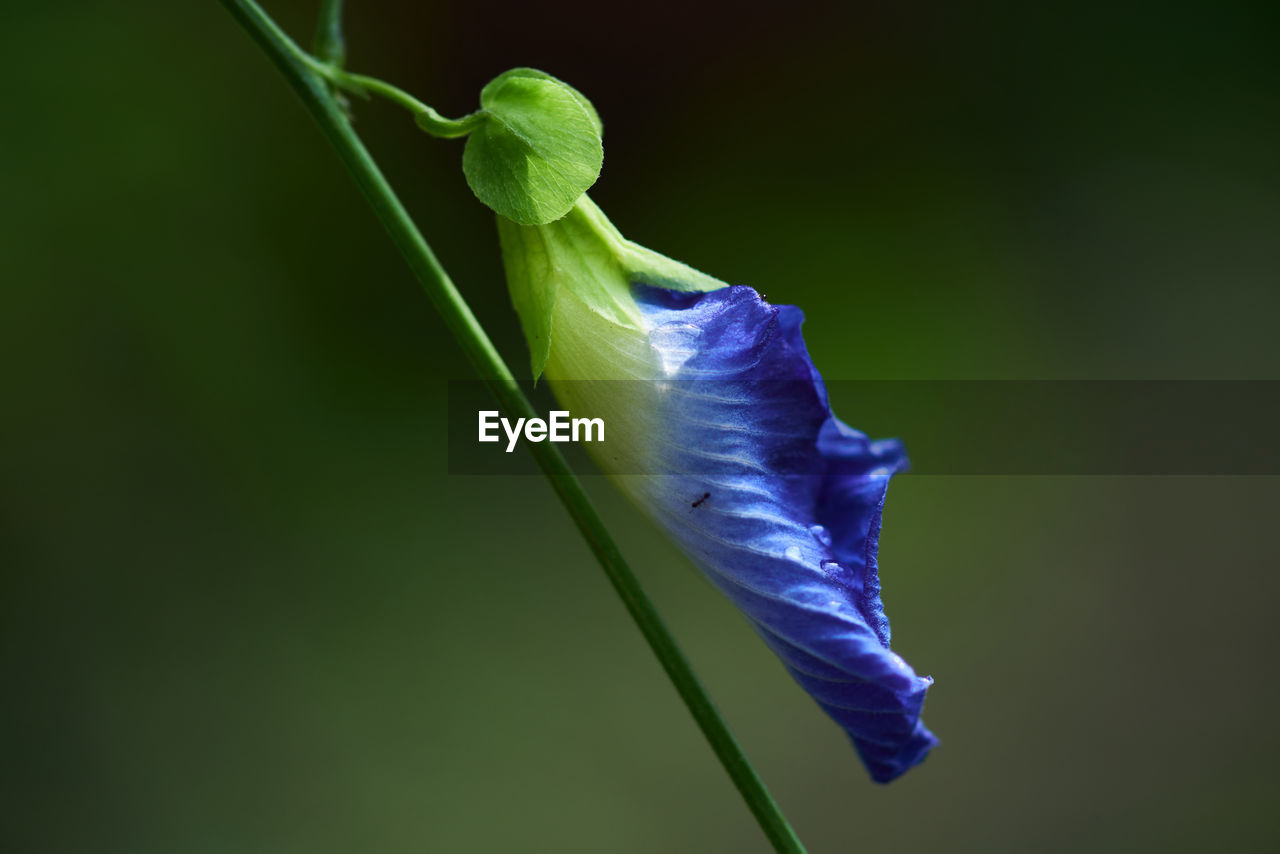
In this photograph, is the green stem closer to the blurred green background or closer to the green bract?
the green bract

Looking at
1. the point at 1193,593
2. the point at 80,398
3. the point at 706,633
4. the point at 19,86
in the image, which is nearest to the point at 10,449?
the point at 80,398

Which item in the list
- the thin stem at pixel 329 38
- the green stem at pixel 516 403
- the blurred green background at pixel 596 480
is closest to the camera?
the green stem at pixel 516 403

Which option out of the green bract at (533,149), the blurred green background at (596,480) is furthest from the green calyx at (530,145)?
the blurred green background at (596,480)

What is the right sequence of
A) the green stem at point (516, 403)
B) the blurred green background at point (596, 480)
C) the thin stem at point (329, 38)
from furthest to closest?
the blurred green background at point (596, 480) < the thin stem at point (329, 38) < the green stem at point (516, 403)

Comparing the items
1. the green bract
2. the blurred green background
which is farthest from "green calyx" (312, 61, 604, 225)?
the blurred green background

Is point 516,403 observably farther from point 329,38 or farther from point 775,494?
point 329,38

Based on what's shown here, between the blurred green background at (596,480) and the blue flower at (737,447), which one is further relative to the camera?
the blurred green background at (596,480)

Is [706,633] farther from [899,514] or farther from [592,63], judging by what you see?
[592,63]

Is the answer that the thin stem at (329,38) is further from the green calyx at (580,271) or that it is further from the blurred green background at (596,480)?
the blurred green background at (596,480)
